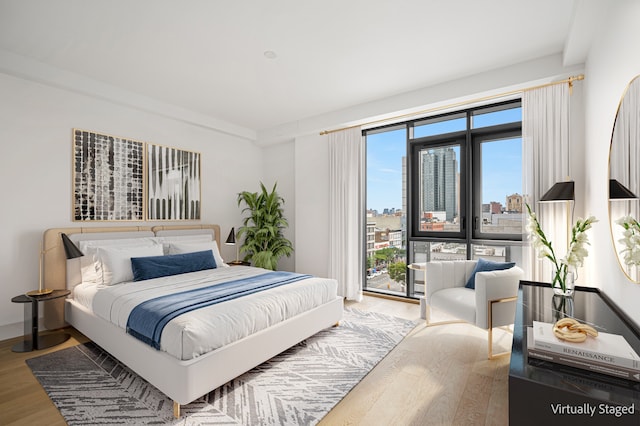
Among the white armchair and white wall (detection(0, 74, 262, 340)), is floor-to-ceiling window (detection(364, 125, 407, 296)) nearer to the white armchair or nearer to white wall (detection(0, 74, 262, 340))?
the white armchair

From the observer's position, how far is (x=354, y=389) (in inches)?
89.3

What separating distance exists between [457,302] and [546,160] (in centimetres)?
168

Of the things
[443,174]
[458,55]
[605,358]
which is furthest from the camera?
[443,174]

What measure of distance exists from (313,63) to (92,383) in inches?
132

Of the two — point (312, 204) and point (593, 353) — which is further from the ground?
point (312, 204)

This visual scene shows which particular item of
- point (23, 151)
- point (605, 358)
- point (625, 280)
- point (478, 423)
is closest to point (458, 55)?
point (625, 280)

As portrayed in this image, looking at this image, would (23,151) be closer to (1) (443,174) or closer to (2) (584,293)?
(1) (443,174)

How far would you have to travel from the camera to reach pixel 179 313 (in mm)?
2168

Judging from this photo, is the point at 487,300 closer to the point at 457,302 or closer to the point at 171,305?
the point at 457,302

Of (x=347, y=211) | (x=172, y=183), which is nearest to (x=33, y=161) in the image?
(x=172, y=183)

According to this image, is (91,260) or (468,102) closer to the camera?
(91,260)

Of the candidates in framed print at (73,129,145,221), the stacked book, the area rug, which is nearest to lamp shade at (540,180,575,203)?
the stacked book

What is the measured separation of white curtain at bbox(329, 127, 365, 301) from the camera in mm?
4504

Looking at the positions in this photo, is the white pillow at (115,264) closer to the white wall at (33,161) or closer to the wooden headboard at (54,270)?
the wooden headboard at (54,270)
